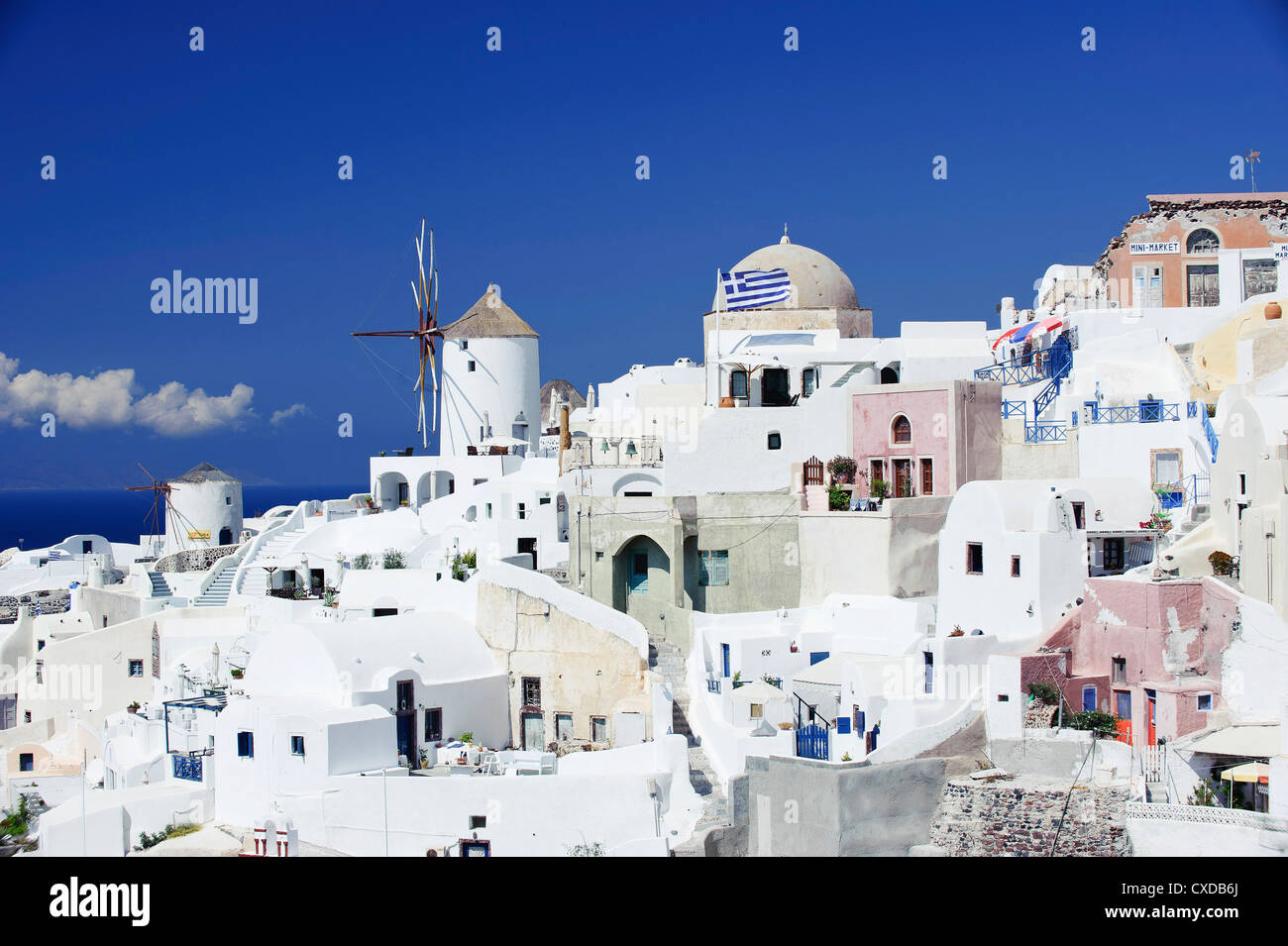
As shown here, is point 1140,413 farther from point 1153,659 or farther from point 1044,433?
point 1153,659

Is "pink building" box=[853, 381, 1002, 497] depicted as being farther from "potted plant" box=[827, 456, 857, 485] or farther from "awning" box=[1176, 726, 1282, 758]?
"awning" box=[1176, 726, 1282, 758]

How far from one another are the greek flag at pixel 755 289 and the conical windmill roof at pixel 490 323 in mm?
9693

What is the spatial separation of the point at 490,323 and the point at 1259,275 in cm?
2330

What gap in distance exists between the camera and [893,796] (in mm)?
15547

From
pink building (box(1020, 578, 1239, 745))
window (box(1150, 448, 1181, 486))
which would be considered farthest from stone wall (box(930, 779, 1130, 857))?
window (box(1150, 448, 1181, 486))

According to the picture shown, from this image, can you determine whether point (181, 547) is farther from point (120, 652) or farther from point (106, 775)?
point (106, 775)

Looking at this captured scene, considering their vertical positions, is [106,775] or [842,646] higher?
[842,646]

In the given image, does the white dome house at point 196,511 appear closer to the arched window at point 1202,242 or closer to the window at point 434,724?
the window at point 434,724

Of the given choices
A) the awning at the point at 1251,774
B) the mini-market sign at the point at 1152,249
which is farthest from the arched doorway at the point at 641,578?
the mini-market sign at the point at 1152,249

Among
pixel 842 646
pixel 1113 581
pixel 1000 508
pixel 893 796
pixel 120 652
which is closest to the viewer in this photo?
pixel 893 796

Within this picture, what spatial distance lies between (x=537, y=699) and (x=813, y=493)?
724cm

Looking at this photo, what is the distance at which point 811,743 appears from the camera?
62.4 ft

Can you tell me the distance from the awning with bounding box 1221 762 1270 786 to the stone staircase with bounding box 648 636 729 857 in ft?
21.8
